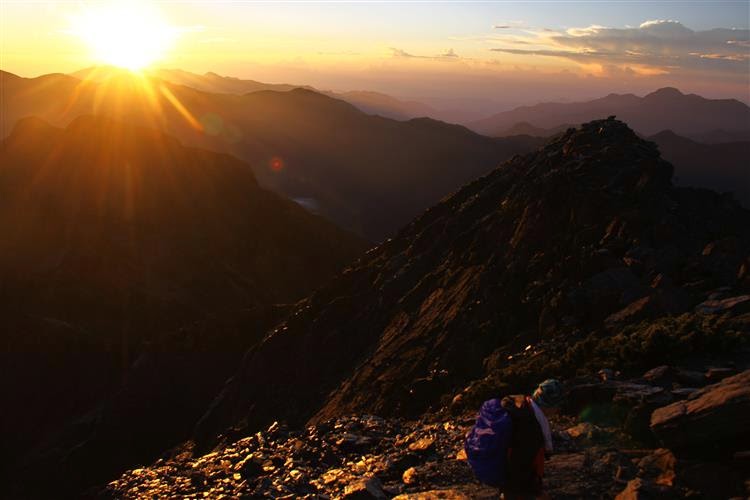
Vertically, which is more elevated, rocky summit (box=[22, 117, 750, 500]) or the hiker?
the hiker

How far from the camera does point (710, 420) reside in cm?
694

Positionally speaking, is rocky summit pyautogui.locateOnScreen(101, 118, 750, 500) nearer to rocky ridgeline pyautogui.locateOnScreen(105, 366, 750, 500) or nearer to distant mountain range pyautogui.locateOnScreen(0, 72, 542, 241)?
rocky ridgeline pyautogui.locateOnScreen(105, 366, 750, 500)

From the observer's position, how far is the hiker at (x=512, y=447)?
5.22 metres

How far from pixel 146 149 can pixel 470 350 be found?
69534 mm

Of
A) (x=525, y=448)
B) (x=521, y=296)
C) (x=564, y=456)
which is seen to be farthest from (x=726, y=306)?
(x=525, y=448)

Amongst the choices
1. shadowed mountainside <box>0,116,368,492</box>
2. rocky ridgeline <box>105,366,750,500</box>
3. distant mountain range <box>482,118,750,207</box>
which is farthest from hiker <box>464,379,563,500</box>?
distant mountain range <box>482,118,750,207</box>

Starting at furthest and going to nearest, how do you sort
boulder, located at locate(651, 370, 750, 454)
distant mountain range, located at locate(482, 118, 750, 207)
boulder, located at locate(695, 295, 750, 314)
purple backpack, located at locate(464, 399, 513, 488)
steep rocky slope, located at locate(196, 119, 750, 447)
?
distant mountain range, located at locate(482, 118, 750, 207), steep rocky slope, located at locate(196, 119, 750, 447), boulder, located at locate(695, 295, 750, 314), boulder, located at locate(651, 370, 750, 454), purple backpack, located at locate(464, 399, 513, 488)

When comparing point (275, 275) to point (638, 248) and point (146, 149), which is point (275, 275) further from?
point (638, 248)

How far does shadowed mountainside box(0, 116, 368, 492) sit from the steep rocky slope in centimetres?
609

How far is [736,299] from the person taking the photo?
12.2 meters

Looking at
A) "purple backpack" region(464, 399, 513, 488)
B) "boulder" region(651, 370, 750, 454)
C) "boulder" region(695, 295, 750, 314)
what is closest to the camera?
"purple backpack" region(464, 399, 513, 488)

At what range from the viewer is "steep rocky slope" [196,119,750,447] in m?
13.3

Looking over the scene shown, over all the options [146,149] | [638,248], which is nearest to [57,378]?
[638,248]

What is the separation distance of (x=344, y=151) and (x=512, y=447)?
175283 mm
